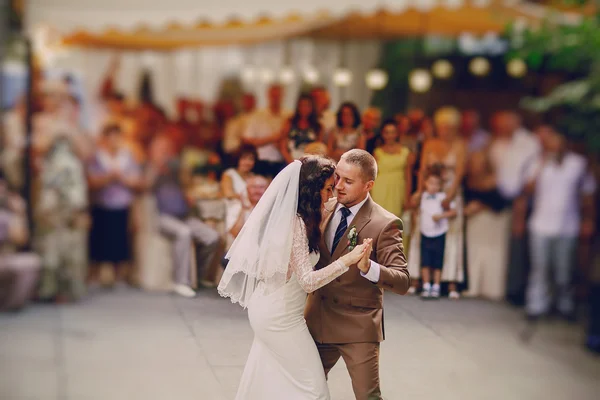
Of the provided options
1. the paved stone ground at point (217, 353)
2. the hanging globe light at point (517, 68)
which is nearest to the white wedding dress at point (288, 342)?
the paved stone ground at point (217, 353)

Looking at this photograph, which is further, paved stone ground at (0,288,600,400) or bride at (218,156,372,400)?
paved stone ground at (0,288,600,400)

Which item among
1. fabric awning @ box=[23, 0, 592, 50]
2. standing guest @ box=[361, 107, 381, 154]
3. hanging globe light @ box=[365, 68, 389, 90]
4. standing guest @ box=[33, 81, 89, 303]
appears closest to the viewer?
standing guest @ box=[361, 107, 381, 154]

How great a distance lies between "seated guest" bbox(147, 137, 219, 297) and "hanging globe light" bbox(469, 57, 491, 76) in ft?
7.51

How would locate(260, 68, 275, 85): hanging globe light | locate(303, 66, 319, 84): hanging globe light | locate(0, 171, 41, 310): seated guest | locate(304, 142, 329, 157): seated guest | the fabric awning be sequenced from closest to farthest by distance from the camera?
locate(304, 142, 329, 157): seated guest → locate(303, 66, 319, 84): hanging globe light → locate(260, 68, 275, 85): hanging globe light → the fabric awning → locate(0, 171, 41, 310): seated guest

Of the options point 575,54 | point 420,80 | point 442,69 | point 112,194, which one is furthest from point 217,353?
point 575,54

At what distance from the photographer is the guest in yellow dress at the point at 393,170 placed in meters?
3.26

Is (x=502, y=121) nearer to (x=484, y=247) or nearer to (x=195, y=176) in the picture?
(x=484, y=247)

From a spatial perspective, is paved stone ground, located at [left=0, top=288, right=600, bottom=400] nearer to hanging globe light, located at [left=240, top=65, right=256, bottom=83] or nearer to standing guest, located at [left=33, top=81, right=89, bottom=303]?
standing guest, located at [left=33, top=81, right=89, bottom=303]

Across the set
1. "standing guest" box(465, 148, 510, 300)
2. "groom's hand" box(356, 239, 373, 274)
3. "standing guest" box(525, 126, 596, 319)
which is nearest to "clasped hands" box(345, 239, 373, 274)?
"groom's hand" box(356, 239, 373, 274)

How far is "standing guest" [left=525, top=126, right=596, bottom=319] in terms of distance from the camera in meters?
5.25

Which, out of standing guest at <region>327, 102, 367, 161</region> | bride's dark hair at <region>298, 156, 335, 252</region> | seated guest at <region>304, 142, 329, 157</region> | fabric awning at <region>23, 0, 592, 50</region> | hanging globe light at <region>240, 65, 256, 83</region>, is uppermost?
fabric awning at <region>23, 0, 592, 50</region>

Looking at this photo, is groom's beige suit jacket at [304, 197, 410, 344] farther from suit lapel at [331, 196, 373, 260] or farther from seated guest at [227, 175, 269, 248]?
seated guest at [227, 175, 269, 248]

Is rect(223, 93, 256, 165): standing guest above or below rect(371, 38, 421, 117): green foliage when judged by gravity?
below

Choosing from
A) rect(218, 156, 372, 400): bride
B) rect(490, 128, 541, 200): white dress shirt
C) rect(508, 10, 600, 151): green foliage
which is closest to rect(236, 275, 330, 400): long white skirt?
rect(218, 156, 372, 400): bride
